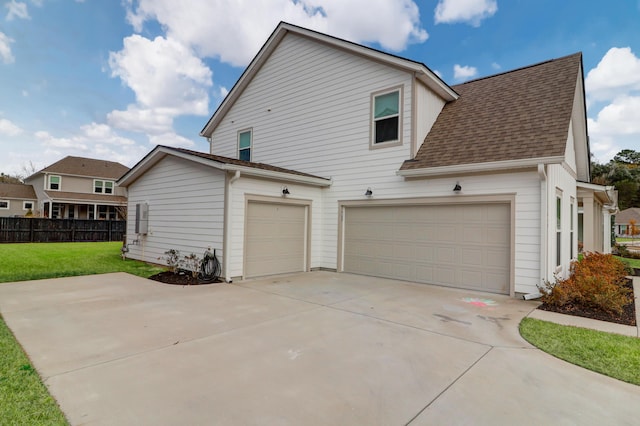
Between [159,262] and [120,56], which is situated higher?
[120,56]

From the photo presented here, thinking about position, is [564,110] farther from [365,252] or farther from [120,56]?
[120,56]

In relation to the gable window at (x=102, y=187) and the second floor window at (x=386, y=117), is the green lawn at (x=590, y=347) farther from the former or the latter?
the gable window at (x=102, y=187)

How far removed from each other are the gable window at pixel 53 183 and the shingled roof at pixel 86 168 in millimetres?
518

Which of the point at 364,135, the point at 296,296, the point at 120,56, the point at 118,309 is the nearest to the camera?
the point at 118,309

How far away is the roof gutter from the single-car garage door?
86cm

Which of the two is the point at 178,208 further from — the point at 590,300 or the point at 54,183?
the point at 54,183

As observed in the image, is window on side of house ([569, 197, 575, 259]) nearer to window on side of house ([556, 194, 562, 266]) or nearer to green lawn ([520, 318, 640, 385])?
window on side of house ([556, 194, 562, 266])

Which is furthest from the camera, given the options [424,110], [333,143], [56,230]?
[56,230]

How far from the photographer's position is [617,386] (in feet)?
10.2

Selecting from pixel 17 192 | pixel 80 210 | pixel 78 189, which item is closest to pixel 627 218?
pixel 78 189

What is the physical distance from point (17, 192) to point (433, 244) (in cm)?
3611

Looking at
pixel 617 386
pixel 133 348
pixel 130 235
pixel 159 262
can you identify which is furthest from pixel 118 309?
pixel 130 235

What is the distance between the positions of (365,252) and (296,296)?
3411 mm

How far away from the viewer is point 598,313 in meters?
5.65
